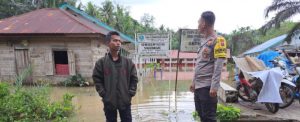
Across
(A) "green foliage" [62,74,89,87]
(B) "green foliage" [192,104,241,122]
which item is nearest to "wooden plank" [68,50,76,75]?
(A) "green foliage" [62,74,89,87]

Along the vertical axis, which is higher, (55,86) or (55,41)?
(55,41)

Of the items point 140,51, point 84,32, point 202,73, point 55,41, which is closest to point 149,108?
point 140,51

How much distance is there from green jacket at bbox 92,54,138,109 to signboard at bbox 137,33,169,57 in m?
4.17

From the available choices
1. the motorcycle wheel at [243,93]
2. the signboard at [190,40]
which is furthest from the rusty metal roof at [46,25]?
the motorcycle wheel at [243,93]

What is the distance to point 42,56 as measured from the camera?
1416 centimetres

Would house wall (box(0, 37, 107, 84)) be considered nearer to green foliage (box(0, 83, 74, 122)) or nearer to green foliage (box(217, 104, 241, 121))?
green foliage (box(0, 83, 74, 122))

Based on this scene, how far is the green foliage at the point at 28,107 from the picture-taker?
5.11 m

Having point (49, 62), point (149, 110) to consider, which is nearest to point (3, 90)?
point (149, 110)

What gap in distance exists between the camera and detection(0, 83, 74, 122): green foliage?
16.8 ft

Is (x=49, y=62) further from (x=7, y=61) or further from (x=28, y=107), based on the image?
(x=28, y=107)

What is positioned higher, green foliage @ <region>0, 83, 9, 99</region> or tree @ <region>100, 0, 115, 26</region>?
tree @ <region>100, 0, 115, 26</region>

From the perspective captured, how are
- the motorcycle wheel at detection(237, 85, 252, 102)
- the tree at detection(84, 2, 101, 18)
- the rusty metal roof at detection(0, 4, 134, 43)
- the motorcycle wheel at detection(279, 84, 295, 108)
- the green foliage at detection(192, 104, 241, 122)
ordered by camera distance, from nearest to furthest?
the green foliage at detection(192, 104, 241, 122) < the motorcycle wheel at detection(279, 84, 295, 108) < the motorcycle wheel at detection(237, 85, 252, 102) < the rusty metal roof at detection(0, 4, 134, 43) < the tree at detection(84, 2, 101, 18)

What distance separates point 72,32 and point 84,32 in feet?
1.84

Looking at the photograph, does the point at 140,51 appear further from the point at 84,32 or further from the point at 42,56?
the point at 42,56
